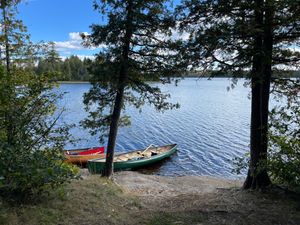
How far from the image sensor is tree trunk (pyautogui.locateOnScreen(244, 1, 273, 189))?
6.14 metres

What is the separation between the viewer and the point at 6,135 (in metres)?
4.99

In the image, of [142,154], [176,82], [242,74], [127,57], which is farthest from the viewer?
[142,154]

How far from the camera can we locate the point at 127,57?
10.3 meters

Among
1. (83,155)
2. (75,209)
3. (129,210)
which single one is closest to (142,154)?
(83,155)

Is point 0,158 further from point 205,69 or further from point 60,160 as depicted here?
point 205,69

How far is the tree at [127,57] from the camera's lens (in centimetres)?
967

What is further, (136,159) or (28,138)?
(136,159)

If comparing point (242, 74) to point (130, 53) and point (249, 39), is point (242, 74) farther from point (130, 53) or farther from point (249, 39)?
point (130, 53)

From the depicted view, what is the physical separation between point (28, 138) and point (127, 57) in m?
5.87

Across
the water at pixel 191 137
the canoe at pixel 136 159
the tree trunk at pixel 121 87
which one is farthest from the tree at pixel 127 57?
the canoe at pixel 136 159

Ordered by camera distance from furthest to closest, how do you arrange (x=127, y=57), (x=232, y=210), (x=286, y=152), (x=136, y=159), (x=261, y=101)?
(x=136, y=159)
(x=127, y=57)
(x=261, y=101)
(x=286, y=152)
(x=232, y=210)

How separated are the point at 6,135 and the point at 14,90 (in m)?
0.94

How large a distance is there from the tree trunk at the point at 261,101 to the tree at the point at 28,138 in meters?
4.09

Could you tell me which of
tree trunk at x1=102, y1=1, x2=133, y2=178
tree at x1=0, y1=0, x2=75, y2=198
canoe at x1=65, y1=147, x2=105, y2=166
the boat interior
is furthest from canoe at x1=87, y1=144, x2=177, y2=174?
tree at x1=0, y1=0, x2=75, y2=198
